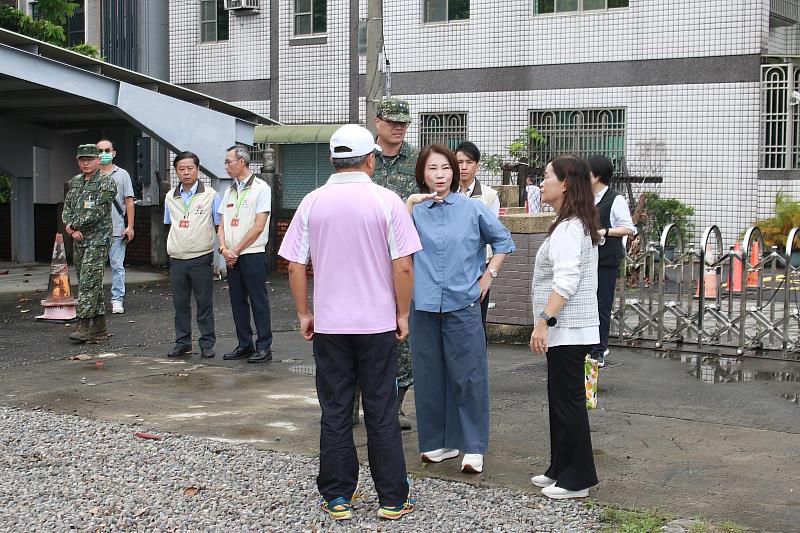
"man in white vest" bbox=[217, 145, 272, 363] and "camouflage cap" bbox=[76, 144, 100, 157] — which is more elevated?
"camouflage cap" bbox=[76, 144, 100, 157]

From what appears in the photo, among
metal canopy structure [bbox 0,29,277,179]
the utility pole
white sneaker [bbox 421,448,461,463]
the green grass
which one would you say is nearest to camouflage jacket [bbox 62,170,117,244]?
the utility pole

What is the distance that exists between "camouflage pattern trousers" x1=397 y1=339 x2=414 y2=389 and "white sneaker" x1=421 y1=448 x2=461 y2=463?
725 mm

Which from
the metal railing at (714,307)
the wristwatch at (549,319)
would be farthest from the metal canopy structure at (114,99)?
the wristwatch at (549,319)

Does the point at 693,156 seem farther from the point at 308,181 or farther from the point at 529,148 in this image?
the point at 308,181

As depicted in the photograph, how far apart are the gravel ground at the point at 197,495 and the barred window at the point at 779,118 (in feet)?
48.3

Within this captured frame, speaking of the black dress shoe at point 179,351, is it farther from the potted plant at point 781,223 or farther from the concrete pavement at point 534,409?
the potted plant at point 781,223

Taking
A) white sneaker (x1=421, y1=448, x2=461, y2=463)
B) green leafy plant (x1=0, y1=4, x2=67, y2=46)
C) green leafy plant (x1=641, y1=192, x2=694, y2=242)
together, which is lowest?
white sneaker (x1=421, y1=448, x2=461, y2=463)

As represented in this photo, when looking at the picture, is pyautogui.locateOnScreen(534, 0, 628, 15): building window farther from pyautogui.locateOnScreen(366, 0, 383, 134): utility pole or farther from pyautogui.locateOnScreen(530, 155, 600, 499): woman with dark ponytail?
pyautogui.locateOnScreen(530, 155, 600, 499): woman with dark ponytail

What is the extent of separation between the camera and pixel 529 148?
2145 cm

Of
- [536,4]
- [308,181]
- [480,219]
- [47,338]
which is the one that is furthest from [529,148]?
[480,219]

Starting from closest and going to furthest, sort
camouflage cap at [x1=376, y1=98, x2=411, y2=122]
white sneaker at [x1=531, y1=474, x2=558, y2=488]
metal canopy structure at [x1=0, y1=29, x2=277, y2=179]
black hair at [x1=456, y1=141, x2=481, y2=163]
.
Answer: white sneaker at [x1=531, y1=474, x2=558, y2=488] → camouflage cap at [x1=376, y1=98, x2=411, y2=122] → black hair at [x1=456, y1=141, x2=481, y2=163] → metal canopy structure at [x1=0, y1=29, x2=277, y2=179]

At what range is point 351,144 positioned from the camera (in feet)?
18.9

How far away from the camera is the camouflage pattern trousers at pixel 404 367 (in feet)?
23.8

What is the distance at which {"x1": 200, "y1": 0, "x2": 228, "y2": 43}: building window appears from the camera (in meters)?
25.7
